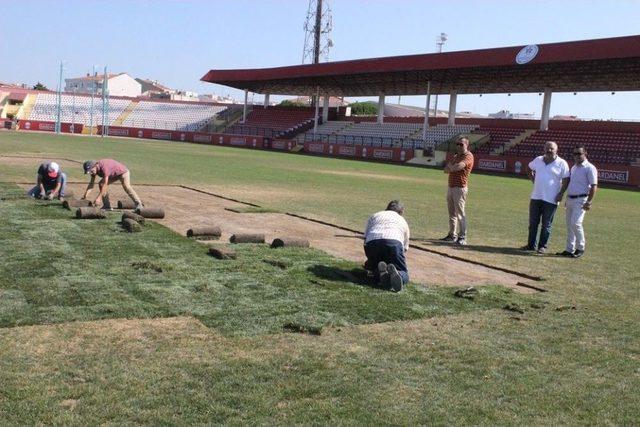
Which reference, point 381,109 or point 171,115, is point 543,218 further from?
point 171,115

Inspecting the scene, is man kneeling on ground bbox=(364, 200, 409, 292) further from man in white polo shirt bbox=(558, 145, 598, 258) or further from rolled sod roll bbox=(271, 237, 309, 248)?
man in white polo shirt bbox=(558, 145, 598, 258)

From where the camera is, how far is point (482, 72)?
152 ft

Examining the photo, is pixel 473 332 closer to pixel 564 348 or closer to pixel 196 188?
pixel 564 348

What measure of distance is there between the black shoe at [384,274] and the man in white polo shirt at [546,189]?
4787 millimetres

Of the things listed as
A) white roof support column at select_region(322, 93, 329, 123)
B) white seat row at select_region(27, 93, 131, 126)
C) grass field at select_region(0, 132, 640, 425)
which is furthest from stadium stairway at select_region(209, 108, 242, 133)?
grass field at select_region(0, 132, 640, 425)

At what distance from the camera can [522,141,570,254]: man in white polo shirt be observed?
10.9 metres

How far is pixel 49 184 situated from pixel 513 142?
39.7m

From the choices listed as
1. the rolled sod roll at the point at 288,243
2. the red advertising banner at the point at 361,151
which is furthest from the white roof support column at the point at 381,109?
the rolled sod roll at the point at 288,243

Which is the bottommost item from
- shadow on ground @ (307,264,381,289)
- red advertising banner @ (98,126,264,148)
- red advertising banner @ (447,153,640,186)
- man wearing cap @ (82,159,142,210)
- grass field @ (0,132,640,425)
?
grass field @ (0,132,640,425)

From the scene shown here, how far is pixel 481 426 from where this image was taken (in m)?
3.93

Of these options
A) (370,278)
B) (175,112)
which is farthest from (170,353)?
(175,112)

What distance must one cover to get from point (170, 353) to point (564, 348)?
3336 mm

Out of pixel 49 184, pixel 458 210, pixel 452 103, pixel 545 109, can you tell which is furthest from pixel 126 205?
pixel 452 103

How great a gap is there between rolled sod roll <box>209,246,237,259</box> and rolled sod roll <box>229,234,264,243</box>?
858mm
